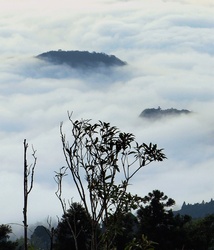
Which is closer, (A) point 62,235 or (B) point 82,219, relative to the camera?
(B) point 82,219

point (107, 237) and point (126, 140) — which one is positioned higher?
point (126, 140)

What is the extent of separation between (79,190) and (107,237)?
1.64 meters

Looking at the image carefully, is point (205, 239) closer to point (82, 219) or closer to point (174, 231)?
point (174, 231)

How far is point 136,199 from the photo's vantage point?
16828 millimetres

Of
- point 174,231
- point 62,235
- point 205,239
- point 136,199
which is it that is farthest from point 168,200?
point 136,199

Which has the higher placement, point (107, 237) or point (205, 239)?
point (205, 239)

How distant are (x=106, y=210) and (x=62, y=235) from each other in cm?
4232

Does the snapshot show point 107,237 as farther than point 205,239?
No

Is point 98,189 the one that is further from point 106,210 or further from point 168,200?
point 168,200

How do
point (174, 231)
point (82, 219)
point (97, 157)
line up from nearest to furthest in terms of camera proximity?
1. point (97, 157)
2. point (82, 219)
3. point (174, 231)

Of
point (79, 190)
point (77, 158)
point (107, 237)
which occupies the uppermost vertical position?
point (77, 158)

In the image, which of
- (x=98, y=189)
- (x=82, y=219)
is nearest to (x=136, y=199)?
(x=98, y=189)

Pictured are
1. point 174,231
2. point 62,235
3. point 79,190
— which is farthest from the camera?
point 174,231

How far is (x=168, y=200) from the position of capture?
212 feet
